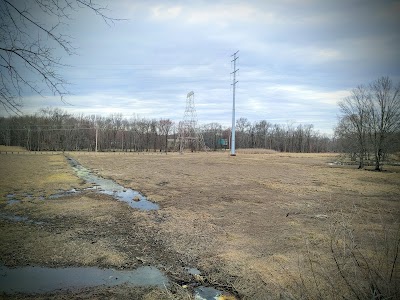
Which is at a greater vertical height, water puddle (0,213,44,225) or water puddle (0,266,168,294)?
water puddle (0,213,44,225)

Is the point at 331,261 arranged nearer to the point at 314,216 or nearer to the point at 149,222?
the point at 314,216

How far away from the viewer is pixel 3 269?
20.3 ft

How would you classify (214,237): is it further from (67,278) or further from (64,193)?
(64,193)

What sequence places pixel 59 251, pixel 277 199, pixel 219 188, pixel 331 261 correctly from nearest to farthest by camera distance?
1. pixel 331 261
2. pixel 59 251
3. pixel 277 199
4. pixel 219 188

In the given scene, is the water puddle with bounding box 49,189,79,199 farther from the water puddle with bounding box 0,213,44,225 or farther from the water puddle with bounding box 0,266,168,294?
the water puddle with bounding box 0,266,168,294

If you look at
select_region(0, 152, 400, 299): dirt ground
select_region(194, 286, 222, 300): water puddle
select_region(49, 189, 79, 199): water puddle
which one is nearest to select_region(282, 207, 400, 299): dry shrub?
select_region(0, 152, 400, 299): dirt ground

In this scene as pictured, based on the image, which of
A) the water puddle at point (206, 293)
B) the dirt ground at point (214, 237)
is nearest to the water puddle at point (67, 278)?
the dirt ground at point (214, 237)

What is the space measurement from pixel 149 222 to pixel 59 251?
138 inches

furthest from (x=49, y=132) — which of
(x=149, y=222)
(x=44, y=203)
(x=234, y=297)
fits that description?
(x=234, y=297)

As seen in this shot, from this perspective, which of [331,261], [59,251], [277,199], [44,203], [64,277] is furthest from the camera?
[277,199]

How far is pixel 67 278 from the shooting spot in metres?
5.89

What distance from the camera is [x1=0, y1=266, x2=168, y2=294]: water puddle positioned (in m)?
5.50

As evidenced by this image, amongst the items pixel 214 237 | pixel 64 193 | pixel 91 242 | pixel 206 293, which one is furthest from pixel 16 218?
pixel 206 293

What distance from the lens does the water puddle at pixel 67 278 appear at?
550 cm
